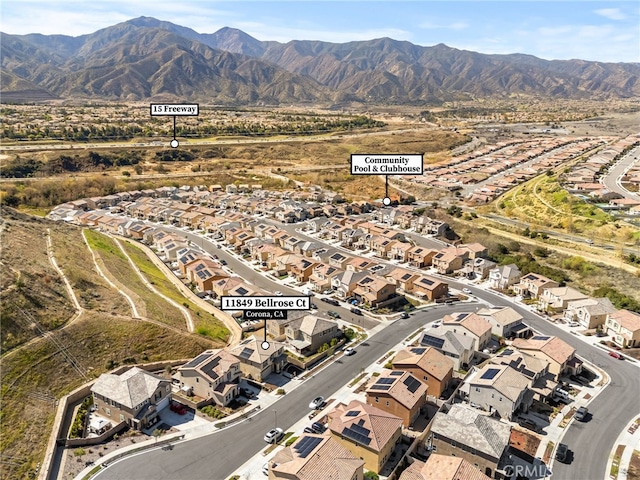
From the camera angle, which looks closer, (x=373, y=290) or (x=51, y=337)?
(x=51, y=337)

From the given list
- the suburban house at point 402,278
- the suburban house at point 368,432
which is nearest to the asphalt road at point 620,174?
the suburban house at point 402,278

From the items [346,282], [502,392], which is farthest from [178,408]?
[346,282]

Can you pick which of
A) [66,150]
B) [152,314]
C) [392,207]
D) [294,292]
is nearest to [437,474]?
[152,314]

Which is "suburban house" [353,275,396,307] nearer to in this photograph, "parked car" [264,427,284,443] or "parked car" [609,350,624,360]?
"parked car" [609,350,624,360]

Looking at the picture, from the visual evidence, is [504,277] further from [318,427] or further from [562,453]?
[318,427]

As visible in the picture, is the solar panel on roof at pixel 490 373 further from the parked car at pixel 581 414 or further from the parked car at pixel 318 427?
the parked car at pixel 318 427
